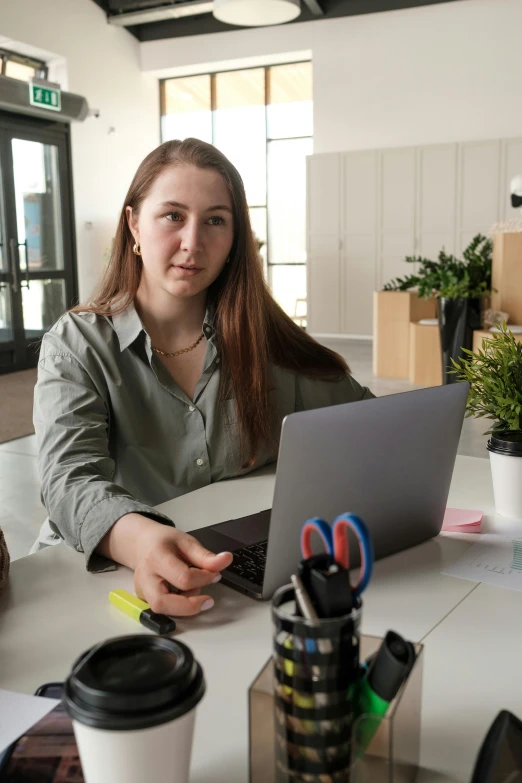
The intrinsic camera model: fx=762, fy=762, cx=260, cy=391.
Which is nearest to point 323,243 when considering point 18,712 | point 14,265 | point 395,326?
point 395,326

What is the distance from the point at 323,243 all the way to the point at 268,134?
6.49 ft

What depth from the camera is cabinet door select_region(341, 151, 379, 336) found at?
32.1 ft

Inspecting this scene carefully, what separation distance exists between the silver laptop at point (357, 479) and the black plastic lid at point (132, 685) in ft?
1.08

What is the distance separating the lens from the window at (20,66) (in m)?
8.99

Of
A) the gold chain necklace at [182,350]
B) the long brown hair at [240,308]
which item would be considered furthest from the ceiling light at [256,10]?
the gold chain necklace at [182,350]

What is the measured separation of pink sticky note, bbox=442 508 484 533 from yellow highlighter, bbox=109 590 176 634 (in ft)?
1.79

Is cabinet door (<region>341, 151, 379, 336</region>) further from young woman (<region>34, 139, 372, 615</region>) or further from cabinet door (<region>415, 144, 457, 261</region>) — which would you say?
young woman (<region>34, 139, 372, 615</region>)

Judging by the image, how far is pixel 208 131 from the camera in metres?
11.4

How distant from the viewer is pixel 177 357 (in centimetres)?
166

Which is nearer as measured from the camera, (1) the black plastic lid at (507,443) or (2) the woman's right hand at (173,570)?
(2) the woman's right hand at (173,570)

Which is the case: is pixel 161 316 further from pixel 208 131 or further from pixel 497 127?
pixel 208 131

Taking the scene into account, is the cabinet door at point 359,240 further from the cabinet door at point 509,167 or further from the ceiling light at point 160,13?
the ceiling light at point 160,13

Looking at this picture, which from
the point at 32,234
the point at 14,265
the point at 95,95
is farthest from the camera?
the point at 95,95

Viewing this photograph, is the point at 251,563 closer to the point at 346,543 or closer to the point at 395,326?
the point at 346,543
